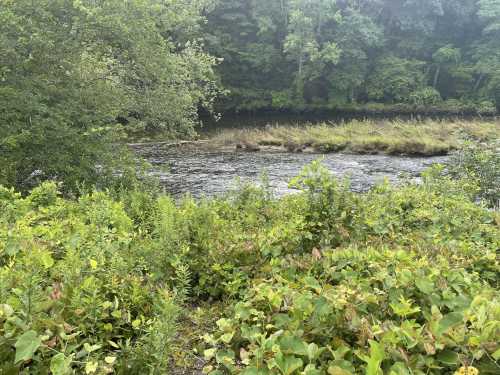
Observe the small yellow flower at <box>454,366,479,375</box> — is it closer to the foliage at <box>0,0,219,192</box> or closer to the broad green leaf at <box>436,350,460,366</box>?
the broad green leaf at <box>436,350,460,366</box>

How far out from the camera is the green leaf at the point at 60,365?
157 centimetres

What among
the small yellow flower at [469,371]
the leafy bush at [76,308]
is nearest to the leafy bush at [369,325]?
the small yellow flower at [469,371]

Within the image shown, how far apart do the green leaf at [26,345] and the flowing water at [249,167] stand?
30.3ft

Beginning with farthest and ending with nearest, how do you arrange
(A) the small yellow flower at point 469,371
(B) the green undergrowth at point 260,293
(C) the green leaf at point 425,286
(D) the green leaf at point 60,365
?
(C) the green leaf at point 425,286, (B) the green undergrowth at point 260,293, (D) the green leaf at point 60,365, (A) the small yellow flower at point 469,371

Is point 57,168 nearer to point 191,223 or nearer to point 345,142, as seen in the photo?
point 191,223

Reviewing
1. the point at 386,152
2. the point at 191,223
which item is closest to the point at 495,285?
the point at 191,223

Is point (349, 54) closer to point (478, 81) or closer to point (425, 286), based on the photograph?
point (478, 81)

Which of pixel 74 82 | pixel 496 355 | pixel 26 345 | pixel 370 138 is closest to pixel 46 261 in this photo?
pixel 26 345

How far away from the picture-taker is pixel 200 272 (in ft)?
12.0

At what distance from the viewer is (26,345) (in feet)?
5.50

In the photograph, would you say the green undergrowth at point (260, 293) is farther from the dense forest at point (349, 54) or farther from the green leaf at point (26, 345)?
the dense forest at point (349, 54)

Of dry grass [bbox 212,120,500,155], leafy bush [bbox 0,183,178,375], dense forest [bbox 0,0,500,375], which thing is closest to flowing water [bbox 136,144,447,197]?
dense forest [bbox 0,0,500,375]

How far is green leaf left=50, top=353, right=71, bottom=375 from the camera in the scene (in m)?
1.57

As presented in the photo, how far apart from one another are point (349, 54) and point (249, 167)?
30.0 meters
